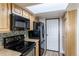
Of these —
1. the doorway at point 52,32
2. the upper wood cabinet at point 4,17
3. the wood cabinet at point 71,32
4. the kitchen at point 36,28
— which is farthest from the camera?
the doorway at point 52,32

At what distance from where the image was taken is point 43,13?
2250 mm

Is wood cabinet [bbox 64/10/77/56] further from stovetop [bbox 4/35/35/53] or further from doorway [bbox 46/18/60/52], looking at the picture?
stovetop [bbox 4/35/35/53]

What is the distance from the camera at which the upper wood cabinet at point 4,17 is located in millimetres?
1195

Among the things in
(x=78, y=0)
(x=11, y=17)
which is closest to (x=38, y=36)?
(x=11, y=17)

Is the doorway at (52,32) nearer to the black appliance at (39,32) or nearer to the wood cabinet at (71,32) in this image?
the black appliance at (39,32)

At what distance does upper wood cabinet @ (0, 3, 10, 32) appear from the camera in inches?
47.1

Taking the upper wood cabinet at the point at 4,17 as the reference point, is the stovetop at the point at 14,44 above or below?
below

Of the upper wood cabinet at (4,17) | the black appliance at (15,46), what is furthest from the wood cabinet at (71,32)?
the upper wood cabinet at (4,17)

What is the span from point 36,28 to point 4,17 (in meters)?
1.35

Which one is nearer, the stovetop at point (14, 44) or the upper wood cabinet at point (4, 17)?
the upper wood cabinet at point (4, 17)

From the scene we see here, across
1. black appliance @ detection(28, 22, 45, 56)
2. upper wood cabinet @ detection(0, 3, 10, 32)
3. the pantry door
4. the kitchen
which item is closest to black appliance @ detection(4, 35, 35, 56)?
the kitchen

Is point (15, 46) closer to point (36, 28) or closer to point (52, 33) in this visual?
point (36, 28)

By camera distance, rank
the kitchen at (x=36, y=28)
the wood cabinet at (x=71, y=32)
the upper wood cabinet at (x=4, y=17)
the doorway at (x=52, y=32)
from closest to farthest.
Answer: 1. the upper wood cabinet at (x=4, y=17)
2. the kitchen at (x=36, y=28)
3. the wood cabinet at (x=71, y=32)
4. the doorway at (x=52, y=32)

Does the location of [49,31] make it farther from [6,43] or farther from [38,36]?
[6,43]
